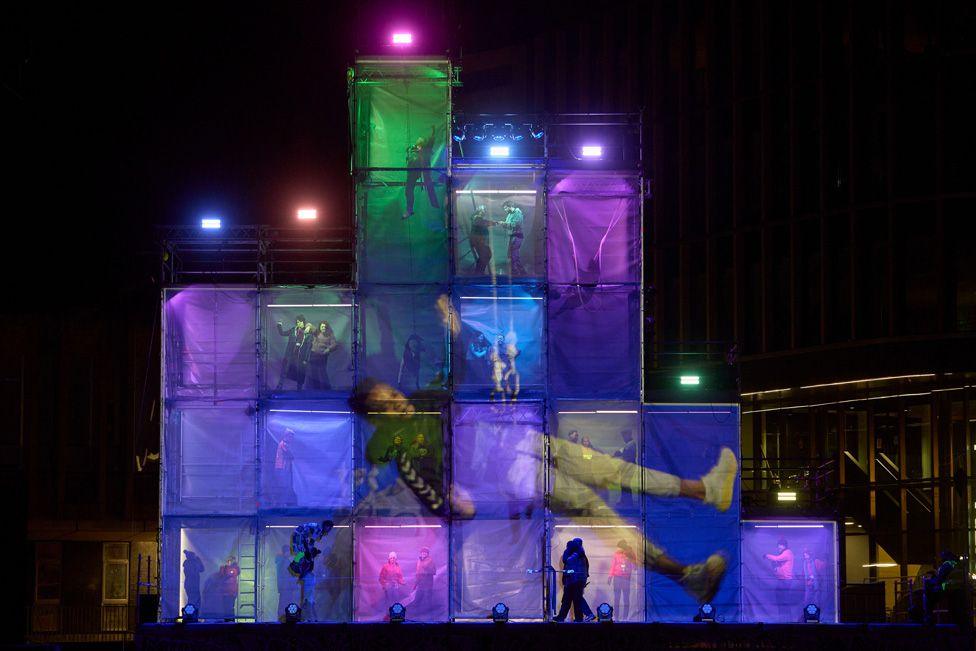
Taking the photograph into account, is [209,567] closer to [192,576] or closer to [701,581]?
[192,576]

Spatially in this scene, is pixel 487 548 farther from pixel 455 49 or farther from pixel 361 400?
pixel 455 49

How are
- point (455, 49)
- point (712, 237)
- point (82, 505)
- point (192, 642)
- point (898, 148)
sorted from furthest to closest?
point (455, 49) < point (712, 237) < point (82, 505) < point (898, 148) < point (192, 642)

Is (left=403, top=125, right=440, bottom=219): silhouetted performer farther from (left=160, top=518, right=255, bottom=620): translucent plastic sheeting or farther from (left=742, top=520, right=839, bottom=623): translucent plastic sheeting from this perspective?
(left=742, top=520, right=839, bottom=623): translucent plastic sheeting

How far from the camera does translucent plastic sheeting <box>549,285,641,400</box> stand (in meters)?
25.4

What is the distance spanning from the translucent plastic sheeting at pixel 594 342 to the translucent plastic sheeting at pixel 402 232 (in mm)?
2563

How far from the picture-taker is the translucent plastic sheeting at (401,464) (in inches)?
978

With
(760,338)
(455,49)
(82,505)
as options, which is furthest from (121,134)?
(760,338)

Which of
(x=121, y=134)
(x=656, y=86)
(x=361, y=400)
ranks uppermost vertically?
(x=656, y=86)

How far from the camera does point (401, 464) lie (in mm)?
25000

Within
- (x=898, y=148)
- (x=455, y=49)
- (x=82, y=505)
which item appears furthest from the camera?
(x=455, y=49)

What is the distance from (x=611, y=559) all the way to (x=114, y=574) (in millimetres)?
21490

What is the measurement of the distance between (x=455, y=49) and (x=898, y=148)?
24.0 meters

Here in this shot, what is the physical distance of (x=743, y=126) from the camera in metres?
42.4

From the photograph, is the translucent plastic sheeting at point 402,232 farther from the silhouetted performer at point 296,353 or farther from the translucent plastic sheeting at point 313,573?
the translucent plastic sheeting at point 313,573
